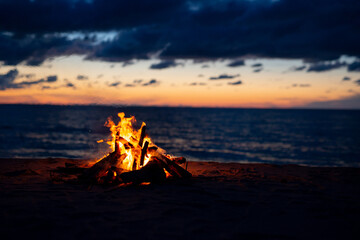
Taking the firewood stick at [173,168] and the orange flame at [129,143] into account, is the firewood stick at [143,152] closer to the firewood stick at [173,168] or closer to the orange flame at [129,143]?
the orange flame at [129,143]

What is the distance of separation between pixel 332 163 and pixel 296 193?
2078 cm

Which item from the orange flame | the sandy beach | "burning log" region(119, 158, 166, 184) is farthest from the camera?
the orange flame

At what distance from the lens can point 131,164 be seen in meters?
7.61

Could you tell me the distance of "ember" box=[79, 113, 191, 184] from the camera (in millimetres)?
6848

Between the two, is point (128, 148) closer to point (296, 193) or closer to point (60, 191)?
point (60, 191)

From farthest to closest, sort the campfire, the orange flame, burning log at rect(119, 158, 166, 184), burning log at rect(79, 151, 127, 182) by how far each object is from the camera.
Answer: the orange flame → burning log at rect(79, 151, 127, 182) → the campfire → burning log at rect(119, 158, 166, 184)

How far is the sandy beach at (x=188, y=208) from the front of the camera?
4164mm

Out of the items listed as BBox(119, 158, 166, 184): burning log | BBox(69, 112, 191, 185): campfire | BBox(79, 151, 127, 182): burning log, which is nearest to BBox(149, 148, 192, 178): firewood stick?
BBox(69, 112, 191, 185): campfire

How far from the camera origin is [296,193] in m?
6.24

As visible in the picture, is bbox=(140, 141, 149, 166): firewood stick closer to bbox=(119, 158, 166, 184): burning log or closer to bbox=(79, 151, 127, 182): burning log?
bbox=(119, 158, 166, 184): burning log

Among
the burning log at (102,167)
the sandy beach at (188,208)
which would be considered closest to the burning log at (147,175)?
the sandy beach at (188,208)

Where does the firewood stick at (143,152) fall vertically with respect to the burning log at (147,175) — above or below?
above

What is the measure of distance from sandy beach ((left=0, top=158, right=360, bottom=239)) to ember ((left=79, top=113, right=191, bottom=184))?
280 millimetres

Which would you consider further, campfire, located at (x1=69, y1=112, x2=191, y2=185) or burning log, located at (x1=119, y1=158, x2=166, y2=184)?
campfire, located at (x1=69, y1=112, x2=191, y2=185)
